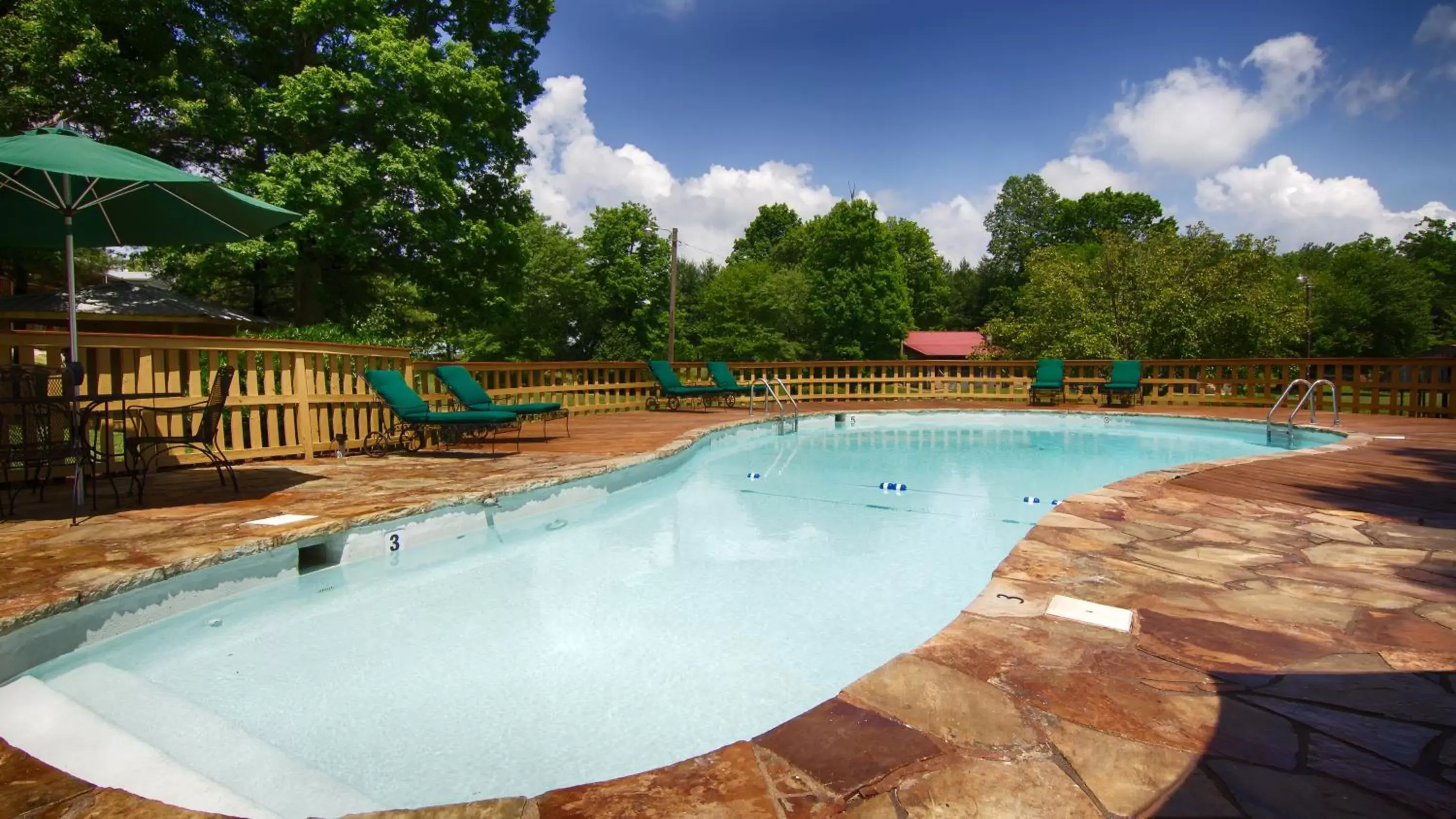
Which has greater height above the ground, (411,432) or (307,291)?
(307,291)

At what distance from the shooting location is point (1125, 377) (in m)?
13.6

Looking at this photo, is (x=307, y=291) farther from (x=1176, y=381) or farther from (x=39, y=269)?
(x=1176, y=381)

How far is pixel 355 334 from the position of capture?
10914 mm

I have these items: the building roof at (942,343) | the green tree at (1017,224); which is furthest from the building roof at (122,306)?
the green tree at (1017,224)

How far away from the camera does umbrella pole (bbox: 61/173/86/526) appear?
375cm

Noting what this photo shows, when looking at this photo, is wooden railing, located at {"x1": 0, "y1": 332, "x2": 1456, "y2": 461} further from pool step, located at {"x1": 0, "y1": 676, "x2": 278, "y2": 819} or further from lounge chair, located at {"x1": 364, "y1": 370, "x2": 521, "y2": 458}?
pool step, located at {"x1": 0, "y1": 676, "x2": 278, "y2": 819}

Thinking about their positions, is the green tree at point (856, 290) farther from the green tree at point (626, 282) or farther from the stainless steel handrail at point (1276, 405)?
the stainless steel handrail at point (1276, 405)

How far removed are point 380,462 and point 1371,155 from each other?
20816 mm

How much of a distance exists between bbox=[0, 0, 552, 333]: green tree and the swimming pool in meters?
9.27

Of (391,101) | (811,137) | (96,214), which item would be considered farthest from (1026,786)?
(811,137)

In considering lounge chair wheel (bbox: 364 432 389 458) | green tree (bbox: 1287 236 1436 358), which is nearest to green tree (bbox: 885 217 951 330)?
green tree (bbox: 1287 236 1436 358)

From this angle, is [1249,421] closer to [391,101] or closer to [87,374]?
[87,374]

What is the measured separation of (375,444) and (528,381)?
398 cm

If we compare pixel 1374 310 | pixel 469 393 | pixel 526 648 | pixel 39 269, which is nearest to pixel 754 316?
pixel 39 269
